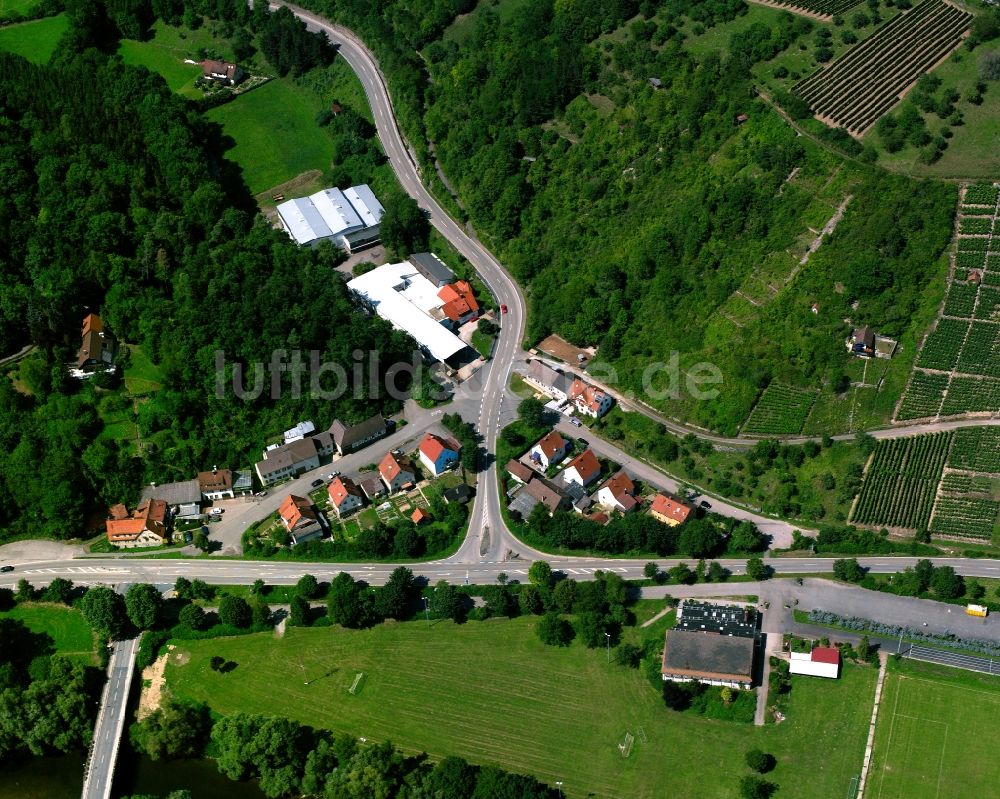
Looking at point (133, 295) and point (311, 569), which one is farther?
point (133, 295)

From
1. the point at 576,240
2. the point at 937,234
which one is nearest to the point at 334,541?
the point at 576,240

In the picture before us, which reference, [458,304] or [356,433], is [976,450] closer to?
[458,304]

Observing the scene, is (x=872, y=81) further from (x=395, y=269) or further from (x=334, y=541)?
(x=334, y=541)

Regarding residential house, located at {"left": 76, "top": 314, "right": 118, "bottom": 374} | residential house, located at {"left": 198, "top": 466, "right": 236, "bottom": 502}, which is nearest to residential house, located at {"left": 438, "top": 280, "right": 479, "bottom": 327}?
residential house, located at {"left": 198, "top": 466, "right": 236, "bottom": 502}

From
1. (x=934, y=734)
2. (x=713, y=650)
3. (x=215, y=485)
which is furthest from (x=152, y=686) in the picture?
(x=934, y=734)

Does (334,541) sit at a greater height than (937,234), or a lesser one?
lesser

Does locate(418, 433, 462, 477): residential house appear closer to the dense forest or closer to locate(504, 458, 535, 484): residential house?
locate(504, 458, 535, 484): residential house
